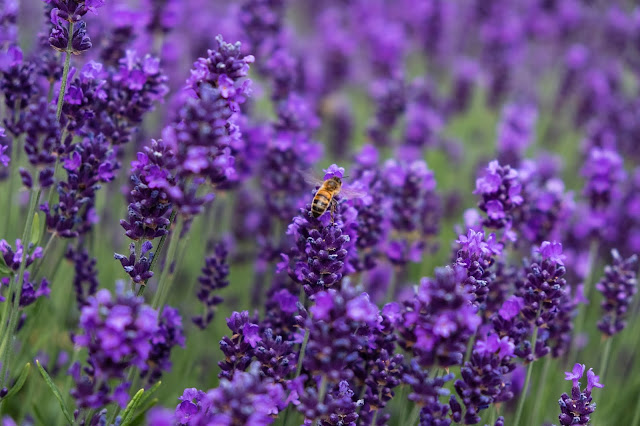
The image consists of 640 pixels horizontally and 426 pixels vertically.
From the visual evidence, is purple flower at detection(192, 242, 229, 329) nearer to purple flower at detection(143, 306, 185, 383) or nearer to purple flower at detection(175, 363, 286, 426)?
purple flower at detection(143, 306, 185, 383)

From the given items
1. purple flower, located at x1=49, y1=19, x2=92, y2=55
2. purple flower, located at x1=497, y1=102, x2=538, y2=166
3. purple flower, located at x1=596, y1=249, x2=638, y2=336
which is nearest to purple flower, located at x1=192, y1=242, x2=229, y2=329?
purple flower, located at x1=49, y1=19, x2=92, y2=55

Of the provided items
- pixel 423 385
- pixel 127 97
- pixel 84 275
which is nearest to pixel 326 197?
pixel 423 385

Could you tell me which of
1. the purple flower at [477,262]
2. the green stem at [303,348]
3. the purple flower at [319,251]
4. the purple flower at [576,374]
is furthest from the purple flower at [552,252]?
the green stem at [303,348]

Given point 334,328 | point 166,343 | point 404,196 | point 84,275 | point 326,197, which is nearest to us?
point 334,328

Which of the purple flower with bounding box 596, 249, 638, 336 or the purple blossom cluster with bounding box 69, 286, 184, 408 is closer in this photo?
the purple blossom cluster with bounding box 69, 286, 184, 408

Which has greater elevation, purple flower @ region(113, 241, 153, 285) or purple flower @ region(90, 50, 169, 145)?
purple flower @ region(90, 50, 169, 145)

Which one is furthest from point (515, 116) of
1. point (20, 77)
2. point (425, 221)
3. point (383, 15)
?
point (20, 77)

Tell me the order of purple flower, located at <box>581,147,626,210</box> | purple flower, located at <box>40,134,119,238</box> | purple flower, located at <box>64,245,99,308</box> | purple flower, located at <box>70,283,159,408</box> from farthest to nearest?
purple flower, located at <box>581,147,626,210</box> < purple flower, located at <box>64,245,99,308</box> < purple flower, located at <box>40,134,119,238</box> < purple flower, located at <box>70,283,159,408</box>

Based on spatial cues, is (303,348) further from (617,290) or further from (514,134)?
(514,134)
